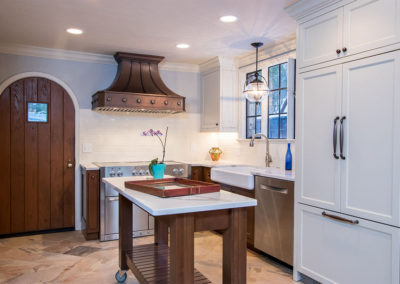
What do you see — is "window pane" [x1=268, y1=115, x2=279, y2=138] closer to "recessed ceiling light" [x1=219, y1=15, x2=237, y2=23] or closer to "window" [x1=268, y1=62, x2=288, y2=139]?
"window" [x1=268, y1=62, x2=288, y2=139]

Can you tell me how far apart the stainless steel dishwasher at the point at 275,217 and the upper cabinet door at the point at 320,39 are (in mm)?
1088

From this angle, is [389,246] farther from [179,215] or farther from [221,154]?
[221,154]

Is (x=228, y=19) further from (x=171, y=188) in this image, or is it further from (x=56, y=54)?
(x=56, y=54)

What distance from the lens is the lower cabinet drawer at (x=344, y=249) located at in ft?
6.93

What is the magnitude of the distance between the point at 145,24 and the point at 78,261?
2433 millimetres

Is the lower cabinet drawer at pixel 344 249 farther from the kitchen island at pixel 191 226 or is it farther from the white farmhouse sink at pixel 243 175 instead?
the kitchen island at pixel 191 226

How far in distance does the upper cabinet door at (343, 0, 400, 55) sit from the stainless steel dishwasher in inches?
49.8

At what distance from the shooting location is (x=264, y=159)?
4.16 metres

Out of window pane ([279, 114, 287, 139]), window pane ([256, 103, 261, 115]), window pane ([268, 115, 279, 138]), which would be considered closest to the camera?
window pane ([279, 114, 287, 139])

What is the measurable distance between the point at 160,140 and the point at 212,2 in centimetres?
236

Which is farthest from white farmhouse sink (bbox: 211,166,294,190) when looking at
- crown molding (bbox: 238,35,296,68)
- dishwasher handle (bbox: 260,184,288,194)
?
crown molding (bbox: 238,35,296,68)

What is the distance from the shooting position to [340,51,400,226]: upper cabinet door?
6.77 feet

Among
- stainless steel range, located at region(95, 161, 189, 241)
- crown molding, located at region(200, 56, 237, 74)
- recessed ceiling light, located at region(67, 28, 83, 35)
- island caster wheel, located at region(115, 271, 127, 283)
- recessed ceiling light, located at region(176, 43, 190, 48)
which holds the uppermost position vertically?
recessed ceiling light, located at region(67, 28, 83, 35)

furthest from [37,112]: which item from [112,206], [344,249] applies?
[344,249]
